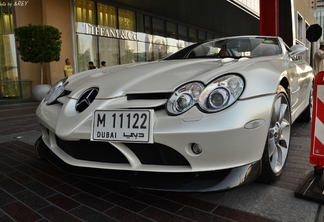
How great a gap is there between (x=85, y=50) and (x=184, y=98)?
1249 centimetres

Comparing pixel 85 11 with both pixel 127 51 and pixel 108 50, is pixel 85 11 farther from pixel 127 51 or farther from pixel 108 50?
pixel 127 51

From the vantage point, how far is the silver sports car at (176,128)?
5.20 ft

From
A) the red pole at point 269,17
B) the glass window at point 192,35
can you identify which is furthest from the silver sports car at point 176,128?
the glass window at point 192,35

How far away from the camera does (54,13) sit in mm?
11664

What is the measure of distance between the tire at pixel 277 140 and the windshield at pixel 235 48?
70cm

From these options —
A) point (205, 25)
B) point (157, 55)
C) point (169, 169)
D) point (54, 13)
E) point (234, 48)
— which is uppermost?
point (205, 25)

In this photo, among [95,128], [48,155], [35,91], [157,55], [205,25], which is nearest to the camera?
[95,128]

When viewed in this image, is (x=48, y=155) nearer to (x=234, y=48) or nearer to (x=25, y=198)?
(x=25, y=198)

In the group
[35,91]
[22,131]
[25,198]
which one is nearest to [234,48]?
[25,198]

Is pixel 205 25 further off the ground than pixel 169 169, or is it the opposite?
pixel 205 25

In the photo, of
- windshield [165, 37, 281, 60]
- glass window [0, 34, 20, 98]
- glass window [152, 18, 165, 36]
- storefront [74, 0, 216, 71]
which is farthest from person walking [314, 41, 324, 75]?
glass window [152, 18, 165, 36]

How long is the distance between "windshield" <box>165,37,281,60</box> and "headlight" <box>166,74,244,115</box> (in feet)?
3.70

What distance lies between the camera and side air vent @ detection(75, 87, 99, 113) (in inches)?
79.0

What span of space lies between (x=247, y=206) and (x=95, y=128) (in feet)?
3.54
